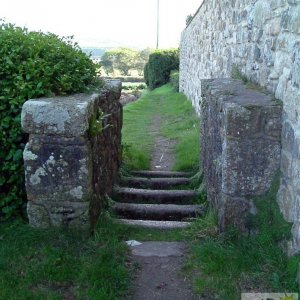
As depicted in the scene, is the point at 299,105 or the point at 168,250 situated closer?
the point at 299,105

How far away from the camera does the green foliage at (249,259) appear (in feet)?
10.5

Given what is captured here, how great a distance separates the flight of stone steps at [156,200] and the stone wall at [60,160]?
0.76 metres

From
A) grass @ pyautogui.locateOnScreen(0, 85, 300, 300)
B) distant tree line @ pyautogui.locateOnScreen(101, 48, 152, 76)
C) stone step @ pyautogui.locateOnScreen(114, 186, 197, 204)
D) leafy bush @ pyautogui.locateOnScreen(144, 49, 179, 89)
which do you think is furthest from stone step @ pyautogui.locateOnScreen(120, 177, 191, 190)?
distant tree line @ pyautogui.locateOnScreen(101, 48, 152, 76)

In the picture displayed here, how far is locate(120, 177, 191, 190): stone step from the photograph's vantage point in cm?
626

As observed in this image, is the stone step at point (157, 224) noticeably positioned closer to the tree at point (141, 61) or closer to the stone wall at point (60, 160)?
the stone wall at point (60, 160)

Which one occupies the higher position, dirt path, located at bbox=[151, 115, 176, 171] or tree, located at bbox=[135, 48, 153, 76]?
tree, located at bbox=[135, 48, 153, 76]

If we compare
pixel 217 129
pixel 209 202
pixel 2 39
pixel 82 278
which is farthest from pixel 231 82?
pixel 82 278

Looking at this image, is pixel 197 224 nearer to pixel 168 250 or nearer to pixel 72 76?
pixel 168 250

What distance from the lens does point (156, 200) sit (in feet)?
18.6

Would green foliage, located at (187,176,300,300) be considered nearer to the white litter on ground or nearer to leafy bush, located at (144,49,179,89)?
the white litter on ground

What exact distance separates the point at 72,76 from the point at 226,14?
12.2 ft

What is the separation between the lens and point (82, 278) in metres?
3.34

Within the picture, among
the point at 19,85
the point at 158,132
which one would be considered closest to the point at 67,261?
the point at 19,85

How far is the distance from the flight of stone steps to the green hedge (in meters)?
1.12
